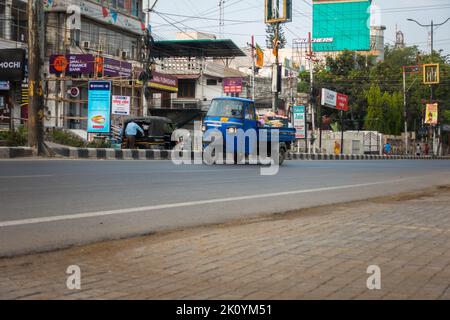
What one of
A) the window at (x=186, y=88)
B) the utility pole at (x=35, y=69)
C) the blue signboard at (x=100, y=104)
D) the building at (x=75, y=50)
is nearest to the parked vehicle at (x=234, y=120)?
the utility pole at (x=35, y=69)

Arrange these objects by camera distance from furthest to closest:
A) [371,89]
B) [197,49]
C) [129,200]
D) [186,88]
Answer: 1. [371,89]
2. [186,88]
3. [197,49]
4. [129,200]

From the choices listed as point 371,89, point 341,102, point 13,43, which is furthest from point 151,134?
point 371,89

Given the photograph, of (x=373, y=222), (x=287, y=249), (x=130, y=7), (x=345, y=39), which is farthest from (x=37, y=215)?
(x=345, y=39)

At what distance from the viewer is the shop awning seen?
47219mm

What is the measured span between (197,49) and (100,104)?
74.4 feet

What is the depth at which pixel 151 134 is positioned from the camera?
28.1 meters

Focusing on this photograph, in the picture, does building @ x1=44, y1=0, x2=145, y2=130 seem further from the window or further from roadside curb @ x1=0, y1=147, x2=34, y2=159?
roadside curb @ x1=0, y1=147, x2=34, y2=159

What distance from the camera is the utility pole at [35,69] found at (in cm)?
1902

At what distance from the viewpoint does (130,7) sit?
4372 cm

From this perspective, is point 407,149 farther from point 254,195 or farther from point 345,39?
point 254,195

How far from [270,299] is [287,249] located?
5.32 feet

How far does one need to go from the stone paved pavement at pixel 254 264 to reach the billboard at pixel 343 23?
51.5 m

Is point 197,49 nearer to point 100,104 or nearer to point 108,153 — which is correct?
point 100,104

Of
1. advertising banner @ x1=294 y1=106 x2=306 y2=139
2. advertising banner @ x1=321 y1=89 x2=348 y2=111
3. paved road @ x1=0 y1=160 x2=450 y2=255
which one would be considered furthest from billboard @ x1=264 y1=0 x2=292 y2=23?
paved road @ x1=0 y1=160 x2=450 y2=255
